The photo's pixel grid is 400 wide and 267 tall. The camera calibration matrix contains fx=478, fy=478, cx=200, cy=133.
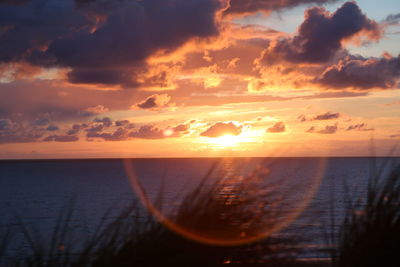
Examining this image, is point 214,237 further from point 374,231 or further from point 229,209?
point 374,231

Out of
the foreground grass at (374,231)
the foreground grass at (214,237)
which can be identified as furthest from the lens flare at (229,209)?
the foreground grass at (374,231)

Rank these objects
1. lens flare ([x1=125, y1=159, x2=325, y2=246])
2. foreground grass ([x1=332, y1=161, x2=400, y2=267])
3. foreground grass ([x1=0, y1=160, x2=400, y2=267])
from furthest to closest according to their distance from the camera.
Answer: foreground grass ([x1=332, y1=161, x2=400, y2=267])
lens flare ([x1=125, y1=159, x2=325, y2=246])
foreground grass ([x1=0, y1=160, x2=400, y2=267])

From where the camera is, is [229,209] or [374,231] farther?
[374,231]

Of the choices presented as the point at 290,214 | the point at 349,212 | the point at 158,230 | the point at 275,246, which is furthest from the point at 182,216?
the point at 349,212

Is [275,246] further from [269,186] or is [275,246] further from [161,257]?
[161,257]

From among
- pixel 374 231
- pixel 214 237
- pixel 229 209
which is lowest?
pixel 374 231

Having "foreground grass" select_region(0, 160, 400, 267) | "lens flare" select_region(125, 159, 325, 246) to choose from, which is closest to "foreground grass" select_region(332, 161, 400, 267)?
"foreground grass" select_region(0, 160, 400, 267)

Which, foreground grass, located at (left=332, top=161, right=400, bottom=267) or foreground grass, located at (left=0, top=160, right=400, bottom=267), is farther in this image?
foreground grass, located at (left=332, top=161, right=400, bottom=267)

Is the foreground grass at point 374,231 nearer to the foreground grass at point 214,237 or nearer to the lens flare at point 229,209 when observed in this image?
the foreground grass at point 214,237

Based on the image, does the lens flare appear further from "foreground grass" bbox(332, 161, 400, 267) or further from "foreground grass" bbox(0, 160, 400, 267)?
"foreground grass" bbox(332, 161, 400, 267)

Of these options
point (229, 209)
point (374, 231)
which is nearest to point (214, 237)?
point (229, 209)

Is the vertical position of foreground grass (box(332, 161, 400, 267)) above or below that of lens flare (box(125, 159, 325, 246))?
below

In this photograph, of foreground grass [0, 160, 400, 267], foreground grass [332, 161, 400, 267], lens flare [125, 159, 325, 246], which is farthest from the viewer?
foreground grass [332, 161, 400, 267]

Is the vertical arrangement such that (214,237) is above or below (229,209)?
below
